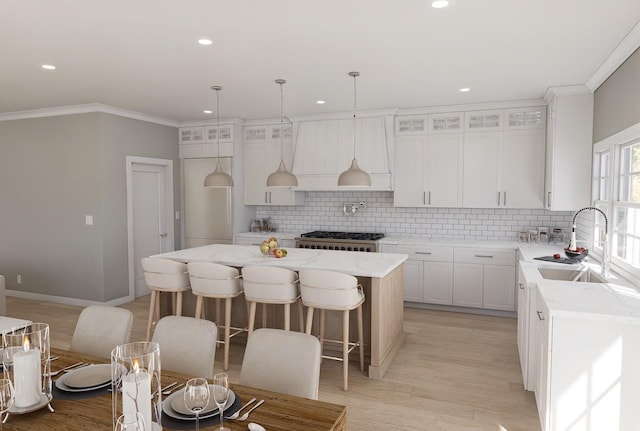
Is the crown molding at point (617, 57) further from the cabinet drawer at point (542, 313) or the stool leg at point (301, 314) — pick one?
the stool leg at point (301, 314)

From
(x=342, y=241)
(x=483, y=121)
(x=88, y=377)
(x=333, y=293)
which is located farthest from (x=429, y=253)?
(x=88, y=377)

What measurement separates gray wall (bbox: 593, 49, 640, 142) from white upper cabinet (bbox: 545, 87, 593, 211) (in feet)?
0.40

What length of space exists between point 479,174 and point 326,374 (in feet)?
11.3

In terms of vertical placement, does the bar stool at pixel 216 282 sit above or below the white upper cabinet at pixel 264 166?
below

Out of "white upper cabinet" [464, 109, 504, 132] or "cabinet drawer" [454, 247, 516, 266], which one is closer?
"cabinet drawer" [454, 247, 516, 266]

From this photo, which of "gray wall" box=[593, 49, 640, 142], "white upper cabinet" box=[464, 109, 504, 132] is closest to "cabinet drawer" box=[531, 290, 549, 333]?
"gray wall" box=[593, 49, 640, 142]

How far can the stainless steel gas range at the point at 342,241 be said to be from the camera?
6.11 m

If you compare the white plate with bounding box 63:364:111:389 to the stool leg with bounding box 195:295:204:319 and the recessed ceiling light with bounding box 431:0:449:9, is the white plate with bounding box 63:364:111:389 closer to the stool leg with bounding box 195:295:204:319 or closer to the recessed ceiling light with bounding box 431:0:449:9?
the stool leg with bounding box 195:295:204:319

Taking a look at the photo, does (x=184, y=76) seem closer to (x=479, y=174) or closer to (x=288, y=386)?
(x=288, y=386)

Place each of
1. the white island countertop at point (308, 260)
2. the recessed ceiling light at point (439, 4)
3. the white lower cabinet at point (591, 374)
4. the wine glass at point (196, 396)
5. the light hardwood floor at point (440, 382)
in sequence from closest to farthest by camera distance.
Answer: the wine glass at point (196, 396), the white lower cabinet at point (591, 374), the recessed ceiling light at point (439, 4), the light hardwood floor at point (440, 382), the white island countertop at point (308, 260)

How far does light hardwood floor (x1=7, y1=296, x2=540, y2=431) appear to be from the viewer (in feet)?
10.2

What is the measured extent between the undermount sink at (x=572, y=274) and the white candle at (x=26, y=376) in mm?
3768

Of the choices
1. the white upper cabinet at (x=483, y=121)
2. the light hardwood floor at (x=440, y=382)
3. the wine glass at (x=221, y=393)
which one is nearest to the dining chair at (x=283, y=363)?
the wine glass at (x=221, y=393)

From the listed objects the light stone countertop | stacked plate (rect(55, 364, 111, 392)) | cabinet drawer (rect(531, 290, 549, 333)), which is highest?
the light stone countertop
